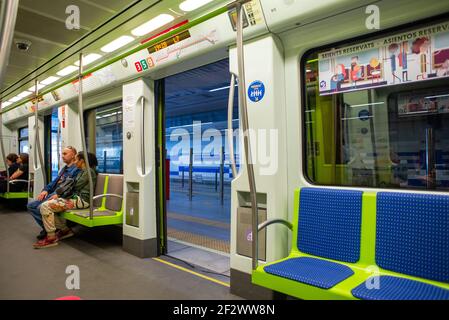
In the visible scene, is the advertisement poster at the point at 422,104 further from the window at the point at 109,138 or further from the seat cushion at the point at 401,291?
the window at the point at 109,138

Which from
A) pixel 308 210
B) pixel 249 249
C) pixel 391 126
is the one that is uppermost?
pixel 391 126

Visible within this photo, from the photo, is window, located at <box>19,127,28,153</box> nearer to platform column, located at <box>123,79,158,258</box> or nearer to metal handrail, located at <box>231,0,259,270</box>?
platform column, located at <box>123,79,158,258</box>

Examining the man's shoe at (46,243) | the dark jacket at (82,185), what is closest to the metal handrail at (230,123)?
the dark jacket at (82,185)

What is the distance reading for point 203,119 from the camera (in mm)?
13547

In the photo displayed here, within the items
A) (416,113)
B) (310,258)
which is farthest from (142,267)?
(416,113)

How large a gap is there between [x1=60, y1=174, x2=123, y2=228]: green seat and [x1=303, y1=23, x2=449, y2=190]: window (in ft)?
8.73

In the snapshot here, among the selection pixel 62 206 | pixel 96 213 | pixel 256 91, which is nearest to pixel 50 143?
pixel 62 206

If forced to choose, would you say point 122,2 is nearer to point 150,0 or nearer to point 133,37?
point 150,0

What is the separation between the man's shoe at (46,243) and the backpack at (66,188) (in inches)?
23.9

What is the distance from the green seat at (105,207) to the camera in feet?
12.4

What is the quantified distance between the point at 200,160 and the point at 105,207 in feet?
31.3

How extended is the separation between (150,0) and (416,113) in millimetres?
2407

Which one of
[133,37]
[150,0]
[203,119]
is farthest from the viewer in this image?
[203,119]

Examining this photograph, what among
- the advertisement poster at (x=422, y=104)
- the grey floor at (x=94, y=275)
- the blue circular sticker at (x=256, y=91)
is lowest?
the grey floor at (x=94, y=275)
